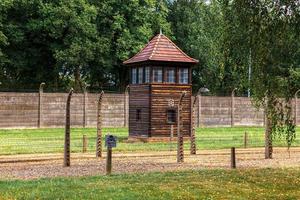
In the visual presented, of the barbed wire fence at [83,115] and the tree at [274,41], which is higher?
the tree at [274,41]

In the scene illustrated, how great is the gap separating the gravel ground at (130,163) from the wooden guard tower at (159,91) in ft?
25.0

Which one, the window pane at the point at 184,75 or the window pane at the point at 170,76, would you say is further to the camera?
the window pane at the point at 184,75

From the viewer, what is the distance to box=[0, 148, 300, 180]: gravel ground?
1738 centimetres

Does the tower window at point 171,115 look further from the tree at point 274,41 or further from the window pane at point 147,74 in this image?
the tree at point 274,41

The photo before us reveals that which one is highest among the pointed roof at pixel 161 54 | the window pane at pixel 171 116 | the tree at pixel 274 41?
the pointed roof at pixel 161 54

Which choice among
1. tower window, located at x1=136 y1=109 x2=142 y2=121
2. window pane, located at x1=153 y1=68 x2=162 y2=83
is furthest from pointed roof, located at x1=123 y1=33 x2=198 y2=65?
tower window, located at x1=136 y1=109 x2=142 y2=121

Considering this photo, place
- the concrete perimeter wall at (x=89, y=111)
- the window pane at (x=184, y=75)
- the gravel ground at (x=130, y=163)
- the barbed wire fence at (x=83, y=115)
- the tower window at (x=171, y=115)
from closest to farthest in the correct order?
the gravel ground at (x=130, y=163) < the tower window at (x=171, y=115) < the window pane at (x=184, y=75) < the barbed wire fence at (x=83, y=115) < the concrete perimeter wall at (x=89, y=111)

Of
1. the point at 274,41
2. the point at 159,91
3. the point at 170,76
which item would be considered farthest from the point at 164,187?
the point at 170,76

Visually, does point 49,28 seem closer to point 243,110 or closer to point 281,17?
point 243,110

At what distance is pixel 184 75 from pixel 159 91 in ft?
6.80

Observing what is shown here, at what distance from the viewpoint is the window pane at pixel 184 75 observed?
33.6 meters

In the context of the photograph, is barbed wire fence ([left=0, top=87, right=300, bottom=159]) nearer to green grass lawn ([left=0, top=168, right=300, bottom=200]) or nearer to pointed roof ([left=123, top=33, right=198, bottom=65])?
pointed roof ([left=123, top=33, right=198, bottom=65])

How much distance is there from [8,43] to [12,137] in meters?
18.2

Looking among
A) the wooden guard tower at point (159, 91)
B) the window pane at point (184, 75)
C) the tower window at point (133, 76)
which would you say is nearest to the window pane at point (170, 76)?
the wooden guard tower at point (159, 91)
